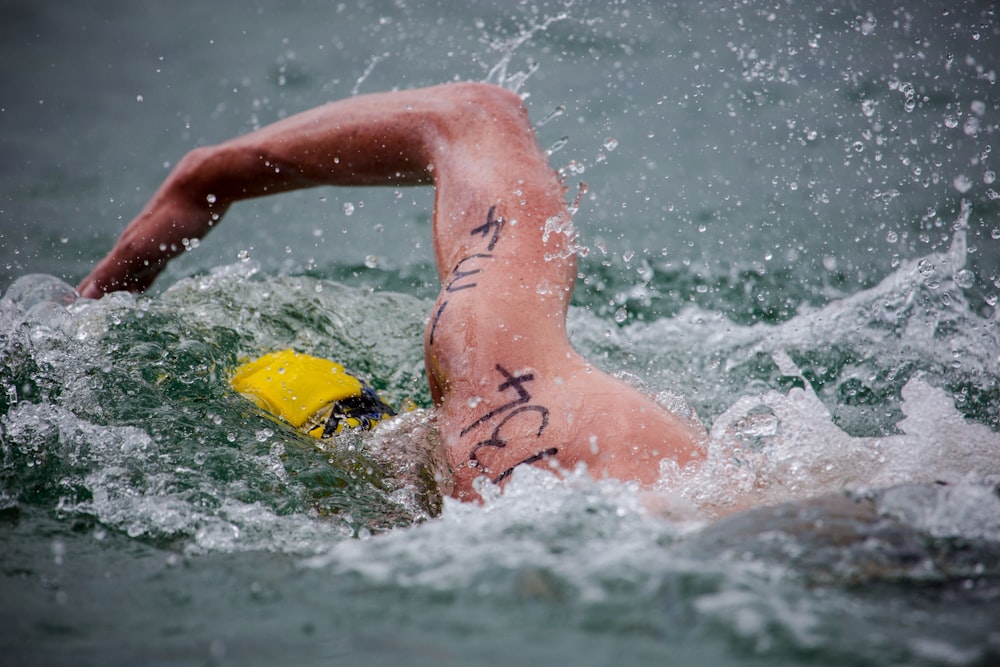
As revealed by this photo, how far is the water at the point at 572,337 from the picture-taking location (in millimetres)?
1065

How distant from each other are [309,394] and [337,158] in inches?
22.0

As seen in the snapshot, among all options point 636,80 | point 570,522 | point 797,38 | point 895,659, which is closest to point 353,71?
point 636,80

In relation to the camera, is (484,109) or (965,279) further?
(965,279)

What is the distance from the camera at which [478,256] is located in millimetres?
1832

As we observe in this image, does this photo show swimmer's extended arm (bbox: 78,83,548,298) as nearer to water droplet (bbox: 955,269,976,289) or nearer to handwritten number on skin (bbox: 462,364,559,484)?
handwritten number on skin (bbox: 462,364,559,484)

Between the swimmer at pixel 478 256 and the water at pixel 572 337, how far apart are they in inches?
4.3

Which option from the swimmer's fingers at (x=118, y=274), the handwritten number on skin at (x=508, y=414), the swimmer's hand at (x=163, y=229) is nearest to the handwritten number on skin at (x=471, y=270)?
the handwritten number on skin at (x=508, y=414)

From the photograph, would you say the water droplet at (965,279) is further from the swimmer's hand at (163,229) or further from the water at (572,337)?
the swimmer's hand at (163,229)

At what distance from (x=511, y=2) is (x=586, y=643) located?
4471mm

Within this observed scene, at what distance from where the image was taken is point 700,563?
42.7 inches

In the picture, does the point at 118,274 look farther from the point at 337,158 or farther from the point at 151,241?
the point at 337,158

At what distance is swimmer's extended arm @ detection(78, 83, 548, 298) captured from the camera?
6.59 feet

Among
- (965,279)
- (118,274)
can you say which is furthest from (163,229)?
(965,279)

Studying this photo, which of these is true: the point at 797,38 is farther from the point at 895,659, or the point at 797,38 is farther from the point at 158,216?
the point at 895,659
